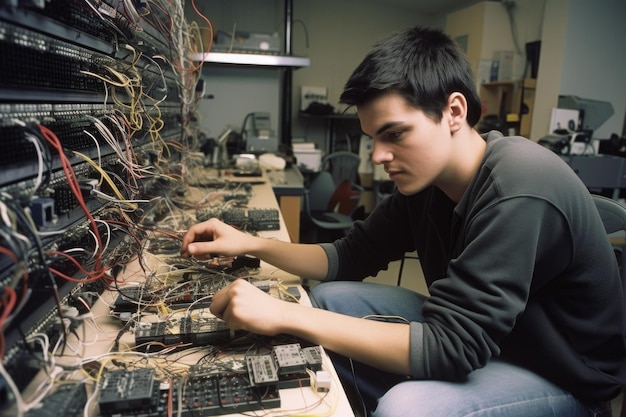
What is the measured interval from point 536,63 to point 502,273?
159 inches

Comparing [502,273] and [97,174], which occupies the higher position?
[97,174]

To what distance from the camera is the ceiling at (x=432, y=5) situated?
4.90 m

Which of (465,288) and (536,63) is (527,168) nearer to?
(465,288)

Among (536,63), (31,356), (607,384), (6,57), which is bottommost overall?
(607,384)

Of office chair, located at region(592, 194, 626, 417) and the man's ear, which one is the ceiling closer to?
office chair, located at region(592, 194, 626, 417)

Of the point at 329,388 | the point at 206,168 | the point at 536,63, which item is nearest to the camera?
the point at 329,388

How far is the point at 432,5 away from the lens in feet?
16.7

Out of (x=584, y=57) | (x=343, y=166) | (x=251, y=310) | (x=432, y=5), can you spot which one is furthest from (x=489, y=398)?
(x=432, y=5)

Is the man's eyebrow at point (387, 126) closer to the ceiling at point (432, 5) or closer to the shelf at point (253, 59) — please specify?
the shelf at point (253, 59)

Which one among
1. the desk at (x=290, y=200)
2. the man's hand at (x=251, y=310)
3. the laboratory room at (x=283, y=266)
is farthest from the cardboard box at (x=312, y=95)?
the man's hand at (x=251, y=310)

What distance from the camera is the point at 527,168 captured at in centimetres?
84

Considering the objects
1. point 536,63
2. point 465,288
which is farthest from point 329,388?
point 536,63

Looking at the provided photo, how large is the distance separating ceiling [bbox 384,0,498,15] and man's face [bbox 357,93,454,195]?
4562mm

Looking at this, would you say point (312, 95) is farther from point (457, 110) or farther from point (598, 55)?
point (457, 110)
